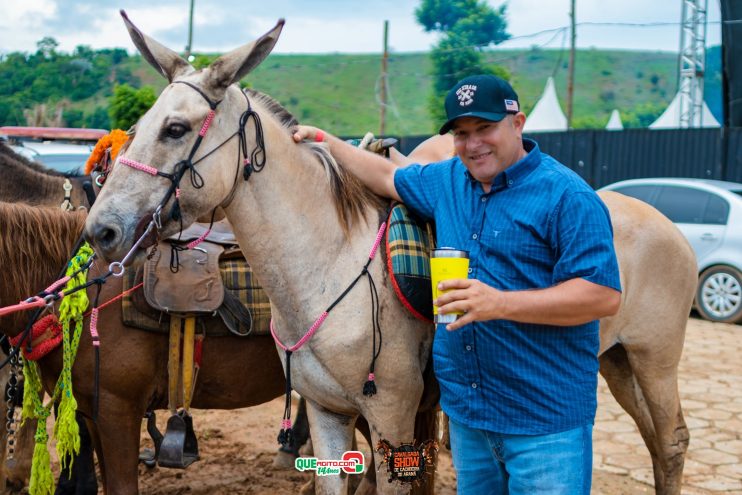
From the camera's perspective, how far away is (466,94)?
214 centimetres

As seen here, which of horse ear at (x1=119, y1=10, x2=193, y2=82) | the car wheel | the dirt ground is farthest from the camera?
the car wheel

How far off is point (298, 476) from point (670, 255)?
8.73 feet

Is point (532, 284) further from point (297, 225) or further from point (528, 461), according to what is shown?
point (297, 225)

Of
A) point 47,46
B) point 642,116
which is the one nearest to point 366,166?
point 47,46

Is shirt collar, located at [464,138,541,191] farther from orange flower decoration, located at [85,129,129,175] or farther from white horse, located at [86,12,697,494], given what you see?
orange flower decoration, located at [85,129,129,175]

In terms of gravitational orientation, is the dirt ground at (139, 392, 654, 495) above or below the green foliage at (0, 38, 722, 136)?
below

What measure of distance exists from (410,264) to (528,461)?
887mm

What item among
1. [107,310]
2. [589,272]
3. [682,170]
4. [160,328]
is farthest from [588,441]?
[682,170]

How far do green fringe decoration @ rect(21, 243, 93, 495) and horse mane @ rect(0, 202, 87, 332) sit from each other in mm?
149

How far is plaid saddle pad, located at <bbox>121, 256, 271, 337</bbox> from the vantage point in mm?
3264

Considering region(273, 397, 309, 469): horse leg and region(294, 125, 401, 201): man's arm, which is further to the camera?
region(273, 397, 309, 469): horse leg

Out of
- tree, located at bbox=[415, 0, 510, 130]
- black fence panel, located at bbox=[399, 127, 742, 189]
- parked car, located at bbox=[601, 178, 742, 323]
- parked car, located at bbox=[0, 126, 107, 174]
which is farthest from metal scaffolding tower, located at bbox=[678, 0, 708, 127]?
tree, located at bbox=[415, 0, 510, 130]

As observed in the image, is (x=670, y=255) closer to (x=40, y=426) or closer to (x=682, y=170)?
(x=40, y=426)

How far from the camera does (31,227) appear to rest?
320 cm
